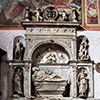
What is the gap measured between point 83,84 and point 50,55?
164 centimetres

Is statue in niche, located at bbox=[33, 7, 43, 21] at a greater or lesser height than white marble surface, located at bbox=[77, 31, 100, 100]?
greater

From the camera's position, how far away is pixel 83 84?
18.5 m

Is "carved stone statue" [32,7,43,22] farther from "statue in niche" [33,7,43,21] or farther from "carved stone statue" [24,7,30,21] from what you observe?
"carved stone statue" [24,7,30,21]

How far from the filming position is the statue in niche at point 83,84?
18422mm

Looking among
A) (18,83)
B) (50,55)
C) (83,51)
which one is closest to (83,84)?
(83,51)

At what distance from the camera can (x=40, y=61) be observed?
19.1m

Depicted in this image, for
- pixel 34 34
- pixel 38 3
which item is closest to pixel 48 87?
pixel 34 34

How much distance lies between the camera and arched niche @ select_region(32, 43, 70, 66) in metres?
19.0

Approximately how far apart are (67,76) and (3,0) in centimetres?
363

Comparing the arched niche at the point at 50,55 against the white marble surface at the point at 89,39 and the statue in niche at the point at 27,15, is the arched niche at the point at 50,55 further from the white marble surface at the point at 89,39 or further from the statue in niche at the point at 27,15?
the statue in niche at the point at 27,15

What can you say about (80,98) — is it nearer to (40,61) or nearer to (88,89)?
(88,89)

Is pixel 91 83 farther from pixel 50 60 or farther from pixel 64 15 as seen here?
pixel 64 15

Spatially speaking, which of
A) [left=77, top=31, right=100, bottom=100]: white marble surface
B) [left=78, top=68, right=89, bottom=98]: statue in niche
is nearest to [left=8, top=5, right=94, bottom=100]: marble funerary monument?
[left=78, top=68, right=89, bottom=98]: statue in niche

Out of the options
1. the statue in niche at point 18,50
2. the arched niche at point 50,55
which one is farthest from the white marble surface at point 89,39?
the arched niche at point 50,55
